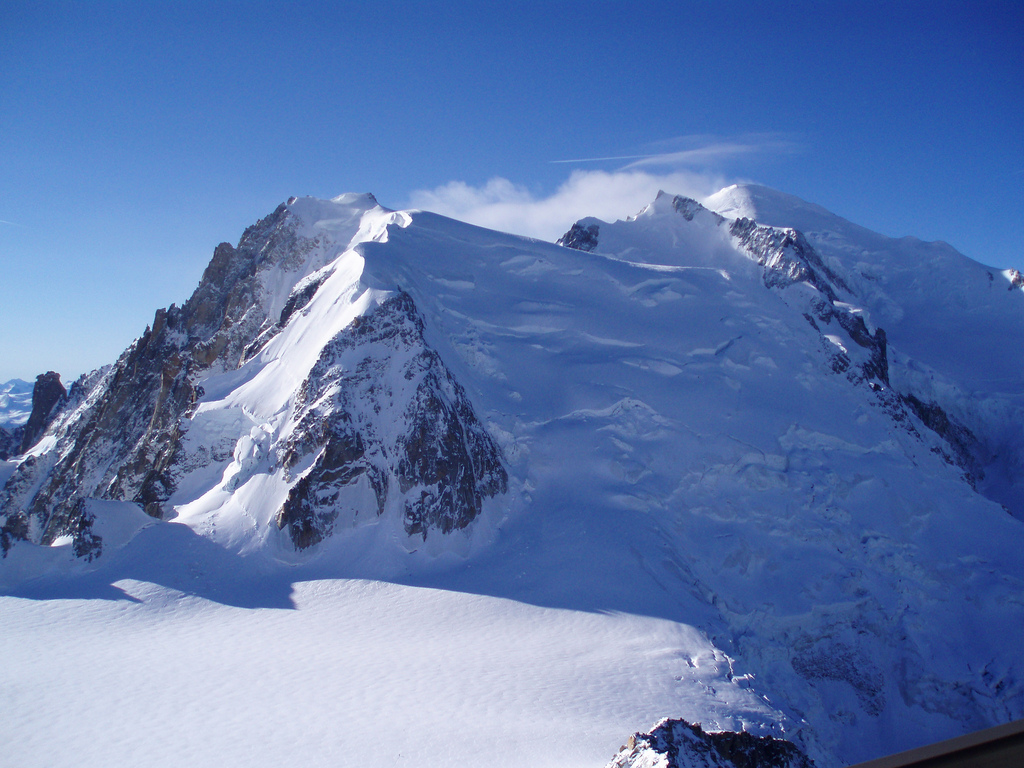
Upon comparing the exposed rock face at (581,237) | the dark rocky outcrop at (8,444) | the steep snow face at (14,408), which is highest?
the exposed rock face at (581,237)

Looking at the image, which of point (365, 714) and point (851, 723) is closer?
point (365, 714)

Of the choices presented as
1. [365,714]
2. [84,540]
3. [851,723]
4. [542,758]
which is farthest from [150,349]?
[851,723]

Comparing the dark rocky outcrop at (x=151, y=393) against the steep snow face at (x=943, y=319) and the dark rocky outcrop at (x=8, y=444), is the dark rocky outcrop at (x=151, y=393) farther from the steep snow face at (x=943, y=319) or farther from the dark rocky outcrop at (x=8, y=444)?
the steep snow face at (x=943, y=319)

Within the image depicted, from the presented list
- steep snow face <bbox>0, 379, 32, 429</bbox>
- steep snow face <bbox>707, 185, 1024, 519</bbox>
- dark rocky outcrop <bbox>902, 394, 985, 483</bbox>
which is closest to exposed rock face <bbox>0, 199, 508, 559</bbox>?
dark rocky outcrop <bbox>902, 394, 985, 483</bbox>

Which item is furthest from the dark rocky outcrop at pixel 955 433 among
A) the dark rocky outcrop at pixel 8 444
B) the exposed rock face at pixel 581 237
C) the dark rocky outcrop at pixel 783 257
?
the dark rocky outcrop at pixel 8 444

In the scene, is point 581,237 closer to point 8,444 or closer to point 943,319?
point 943,319

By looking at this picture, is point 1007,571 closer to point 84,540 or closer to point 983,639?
point 983,639
